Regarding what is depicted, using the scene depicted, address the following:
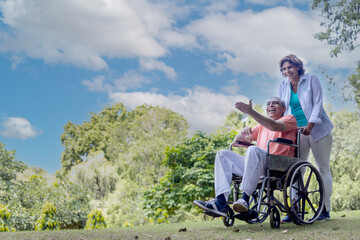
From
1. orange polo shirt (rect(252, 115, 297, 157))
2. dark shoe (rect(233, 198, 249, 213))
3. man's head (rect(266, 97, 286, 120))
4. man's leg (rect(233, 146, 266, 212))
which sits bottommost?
dark shoe (rect(233, 198, 249, 213))

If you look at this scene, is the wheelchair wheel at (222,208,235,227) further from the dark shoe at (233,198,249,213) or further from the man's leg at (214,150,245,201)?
the dark shoe at (233,198,249,213)

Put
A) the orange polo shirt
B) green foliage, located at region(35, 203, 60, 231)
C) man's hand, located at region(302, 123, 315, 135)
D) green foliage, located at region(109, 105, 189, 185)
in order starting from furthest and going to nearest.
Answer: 1. green foliage, located at region(109, 105, 189, 185)
2. green foliage, located at region(35, 203, 60, 231)
3. man's hand, located at region(302, 123, 315, 135)
4. the orange polo shirt

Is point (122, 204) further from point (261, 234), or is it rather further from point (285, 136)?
point (261, 234)

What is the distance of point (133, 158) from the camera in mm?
19281

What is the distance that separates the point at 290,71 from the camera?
137 inches

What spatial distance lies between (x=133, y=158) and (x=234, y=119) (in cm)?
579

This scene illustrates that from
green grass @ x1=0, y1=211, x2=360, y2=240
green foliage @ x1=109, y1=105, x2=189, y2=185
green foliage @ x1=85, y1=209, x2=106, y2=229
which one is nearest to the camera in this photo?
green grass @ x1=0, y1=211, x2=360, y2=240

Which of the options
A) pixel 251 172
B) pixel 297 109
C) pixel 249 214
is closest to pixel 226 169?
pixel 251 172

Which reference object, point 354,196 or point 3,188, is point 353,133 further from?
point 3,188

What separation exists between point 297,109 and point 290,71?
0.35 meters

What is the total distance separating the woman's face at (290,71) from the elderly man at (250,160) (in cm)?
52

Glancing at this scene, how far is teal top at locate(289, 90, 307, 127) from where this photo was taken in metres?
3.45

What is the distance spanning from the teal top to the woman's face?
147 mm

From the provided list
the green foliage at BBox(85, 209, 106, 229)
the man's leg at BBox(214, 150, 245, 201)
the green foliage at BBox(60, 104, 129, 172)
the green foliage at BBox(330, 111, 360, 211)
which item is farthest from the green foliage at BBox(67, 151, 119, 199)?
the man's leg at BBox(214, 150, 245, 201)
